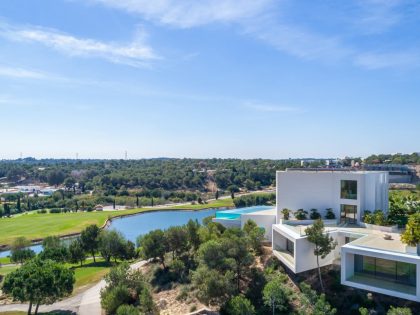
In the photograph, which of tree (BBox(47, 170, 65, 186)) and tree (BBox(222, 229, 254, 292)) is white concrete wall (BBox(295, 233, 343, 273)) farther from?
tree (BBox(47, 170, 65, 186))

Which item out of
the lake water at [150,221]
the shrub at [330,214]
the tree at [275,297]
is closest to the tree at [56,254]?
the tree at [275,297]

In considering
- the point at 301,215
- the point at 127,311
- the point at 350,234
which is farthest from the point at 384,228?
the point at 127,311

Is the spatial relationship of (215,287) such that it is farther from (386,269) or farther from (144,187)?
(144,187)

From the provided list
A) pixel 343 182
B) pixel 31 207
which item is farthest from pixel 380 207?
pixel 31 207

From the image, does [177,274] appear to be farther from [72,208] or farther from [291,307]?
[72,208]

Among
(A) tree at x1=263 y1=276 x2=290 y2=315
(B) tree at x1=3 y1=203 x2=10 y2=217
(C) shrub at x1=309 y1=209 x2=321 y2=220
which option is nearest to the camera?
(A) tree at x1=263 y1=276 x2=290 y2=315

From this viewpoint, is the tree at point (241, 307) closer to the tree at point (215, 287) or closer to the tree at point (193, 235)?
the tree at point (215, 287)

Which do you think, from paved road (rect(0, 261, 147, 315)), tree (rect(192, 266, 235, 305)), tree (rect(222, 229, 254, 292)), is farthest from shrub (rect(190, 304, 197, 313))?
paved road (rect(0, 261, 147, 315))
